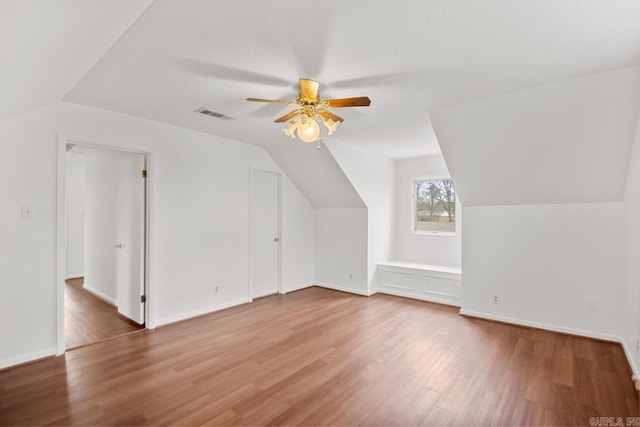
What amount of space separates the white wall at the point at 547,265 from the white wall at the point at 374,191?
1.56 metres

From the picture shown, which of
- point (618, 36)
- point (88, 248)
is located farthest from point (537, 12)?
point (88, 248)

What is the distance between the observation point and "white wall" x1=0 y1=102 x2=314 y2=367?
2848 millimetres

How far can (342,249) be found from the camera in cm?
567

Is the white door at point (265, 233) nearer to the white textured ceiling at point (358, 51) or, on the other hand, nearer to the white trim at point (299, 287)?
the white trim at point (299, 287)

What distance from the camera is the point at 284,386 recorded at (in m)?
2.50

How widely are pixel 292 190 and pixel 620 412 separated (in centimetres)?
475

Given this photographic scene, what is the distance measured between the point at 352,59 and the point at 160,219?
3020 millimetres

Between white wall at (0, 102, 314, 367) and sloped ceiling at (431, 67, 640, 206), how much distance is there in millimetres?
3002

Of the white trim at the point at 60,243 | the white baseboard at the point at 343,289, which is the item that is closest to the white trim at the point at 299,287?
the white baseboard at the point at 343,289

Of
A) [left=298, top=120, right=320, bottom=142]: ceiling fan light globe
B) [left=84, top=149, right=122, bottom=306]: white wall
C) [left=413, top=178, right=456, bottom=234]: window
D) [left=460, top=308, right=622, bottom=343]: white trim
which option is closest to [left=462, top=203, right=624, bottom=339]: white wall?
[left=460, top=308, right=622, bottom=343]: white trim

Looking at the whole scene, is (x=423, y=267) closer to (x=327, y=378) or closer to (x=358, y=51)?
(x=327, y=378)

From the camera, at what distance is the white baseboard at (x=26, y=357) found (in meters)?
2.77

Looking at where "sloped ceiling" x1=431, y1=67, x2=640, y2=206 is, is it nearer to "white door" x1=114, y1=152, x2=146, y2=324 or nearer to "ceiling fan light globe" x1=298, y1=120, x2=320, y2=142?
"ceiling fan light globe" x1=298, y1=120, x2=320, y2=142

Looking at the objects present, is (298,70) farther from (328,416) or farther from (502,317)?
(502,317)
